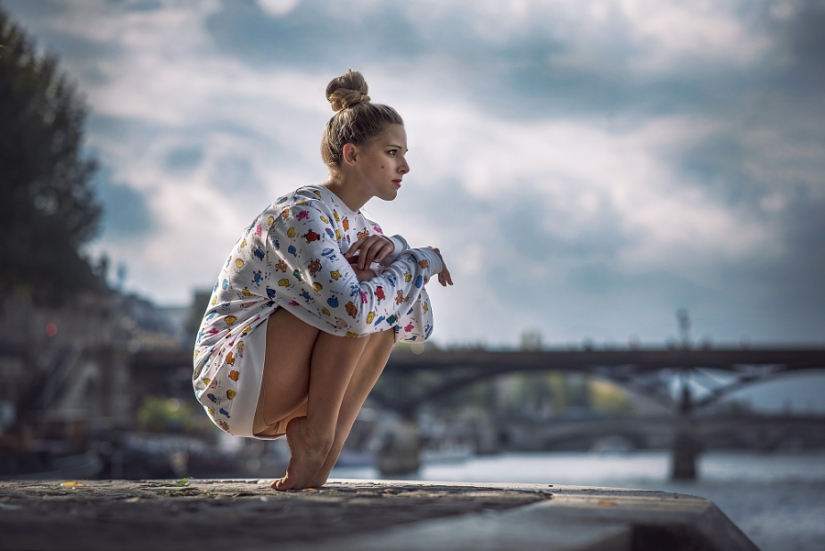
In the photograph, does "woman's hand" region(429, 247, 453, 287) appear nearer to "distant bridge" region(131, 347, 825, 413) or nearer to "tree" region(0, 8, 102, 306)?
"tree" region(0, 8, 102, 306)

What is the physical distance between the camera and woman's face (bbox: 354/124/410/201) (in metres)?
3.02

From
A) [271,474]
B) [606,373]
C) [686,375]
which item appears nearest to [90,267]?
[271,474]

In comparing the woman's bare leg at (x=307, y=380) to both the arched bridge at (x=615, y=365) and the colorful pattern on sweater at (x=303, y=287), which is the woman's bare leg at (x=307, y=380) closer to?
the colorful pattern on sweater at (x=303, y=287)

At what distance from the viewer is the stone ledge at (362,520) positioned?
158 cm

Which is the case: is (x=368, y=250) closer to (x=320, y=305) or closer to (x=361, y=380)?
(x=320, y=305)

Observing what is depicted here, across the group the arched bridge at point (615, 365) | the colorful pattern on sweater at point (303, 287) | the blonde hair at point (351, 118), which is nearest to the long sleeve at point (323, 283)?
the colorful pattern on sweater at point (303, 287)

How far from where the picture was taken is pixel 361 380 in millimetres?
2924

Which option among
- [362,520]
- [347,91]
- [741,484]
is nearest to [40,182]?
[347,91]

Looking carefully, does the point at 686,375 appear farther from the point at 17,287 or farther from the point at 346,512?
the point at 346,512

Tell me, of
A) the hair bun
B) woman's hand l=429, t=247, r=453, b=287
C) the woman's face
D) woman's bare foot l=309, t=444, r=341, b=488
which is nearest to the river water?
woman's hand l=429, t=247, r=453, b=287

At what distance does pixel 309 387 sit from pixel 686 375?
39.0 metres

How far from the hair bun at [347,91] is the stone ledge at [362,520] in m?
1.19

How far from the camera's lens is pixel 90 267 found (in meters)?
21.8

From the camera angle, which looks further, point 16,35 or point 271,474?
point 271,474
